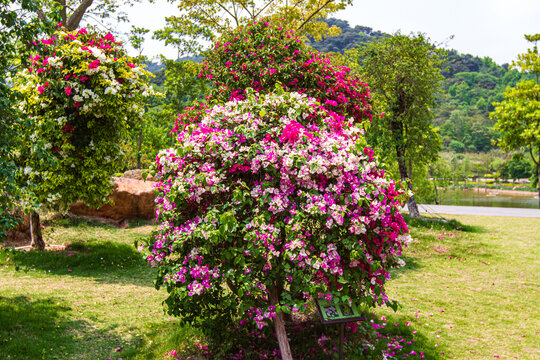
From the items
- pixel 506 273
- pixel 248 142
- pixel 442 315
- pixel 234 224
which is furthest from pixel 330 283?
pixel 506 273

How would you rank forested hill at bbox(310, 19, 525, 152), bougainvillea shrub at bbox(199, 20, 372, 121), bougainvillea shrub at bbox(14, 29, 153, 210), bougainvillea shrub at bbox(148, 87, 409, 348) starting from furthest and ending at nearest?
forested hill at bbox(310, 19, 525, 152) → bougainvillea shrub at bbox(14, 29, 153, 210) → bougainvillea shrub at bbox(199, 20, 372, 121) → bougainvillea shrub at bbox(148, 87, 409, 348)

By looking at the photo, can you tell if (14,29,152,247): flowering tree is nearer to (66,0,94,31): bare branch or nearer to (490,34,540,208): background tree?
(66,0,94,31): bare branch

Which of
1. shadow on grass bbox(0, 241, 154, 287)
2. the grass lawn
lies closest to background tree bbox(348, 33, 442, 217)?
the grass lawn

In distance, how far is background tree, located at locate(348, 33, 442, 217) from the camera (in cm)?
1537

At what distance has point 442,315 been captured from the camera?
831cm

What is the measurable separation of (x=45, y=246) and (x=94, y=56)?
567 centimetres

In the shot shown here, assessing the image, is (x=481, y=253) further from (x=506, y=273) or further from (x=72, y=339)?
(x=72, y=339)

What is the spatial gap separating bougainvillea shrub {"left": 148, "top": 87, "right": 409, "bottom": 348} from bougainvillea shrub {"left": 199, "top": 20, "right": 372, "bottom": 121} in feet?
8.82

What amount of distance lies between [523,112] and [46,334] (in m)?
20.9

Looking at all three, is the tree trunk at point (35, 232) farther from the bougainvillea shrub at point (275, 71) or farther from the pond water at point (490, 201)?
the pond water at point (490, 201)

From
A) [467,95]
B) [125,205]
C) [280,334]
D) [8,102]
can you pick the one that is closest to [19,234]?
[125,205]

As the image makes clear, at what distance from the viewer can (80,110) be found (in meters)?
9.54

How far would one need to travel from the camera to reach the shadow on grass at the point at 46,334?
5621mm

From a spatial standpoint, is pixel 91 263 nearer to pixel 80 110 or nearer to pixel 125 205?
pixel 80 110
